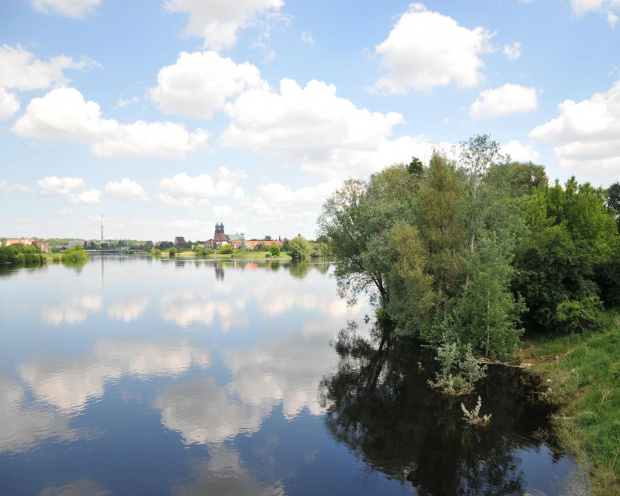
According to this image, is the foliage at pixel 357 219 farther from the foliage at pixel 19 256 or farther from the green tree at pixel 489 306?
the foliage at pixel 19 256

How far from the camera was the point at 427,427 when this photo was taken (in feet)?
68.0

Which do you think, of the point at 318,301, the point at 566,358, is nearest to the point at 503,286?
the point at 566,358

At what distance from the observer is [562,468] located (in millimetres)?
16828

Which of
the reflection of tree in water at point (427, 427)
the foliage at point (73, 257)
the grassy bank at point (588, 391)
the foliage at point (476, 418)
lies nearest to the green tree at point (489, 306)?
the reflection of tree in water at point (427, 427)

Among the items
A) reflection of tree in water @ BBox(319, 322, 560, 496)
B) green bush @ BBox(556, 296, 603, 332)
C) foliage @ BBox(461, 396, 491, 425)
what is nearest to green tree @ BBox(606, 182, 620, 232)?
green bush @ BBox(556, 296, 603, 332)

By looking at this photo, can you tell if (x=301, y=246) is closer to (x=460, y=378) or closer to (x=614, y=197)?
(x=614, y=197)

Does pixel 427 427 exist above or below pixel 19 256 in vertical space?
Answer: below

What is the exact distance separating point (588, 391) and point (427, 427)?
8.90 metres

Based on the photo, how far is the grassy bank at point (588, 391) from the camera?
16500mm

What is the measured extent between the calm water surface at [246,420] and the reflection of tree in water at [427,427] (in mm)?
85

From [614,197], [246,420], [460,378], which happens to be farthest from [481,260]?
[614,197]

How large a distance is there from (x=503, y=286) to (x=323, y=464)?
19.7 m

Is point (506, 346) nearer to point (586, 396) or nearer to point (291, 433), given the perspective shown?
point (586, 396)

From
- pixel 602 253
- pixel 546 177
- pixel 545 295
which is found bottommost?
pixel 545 295
